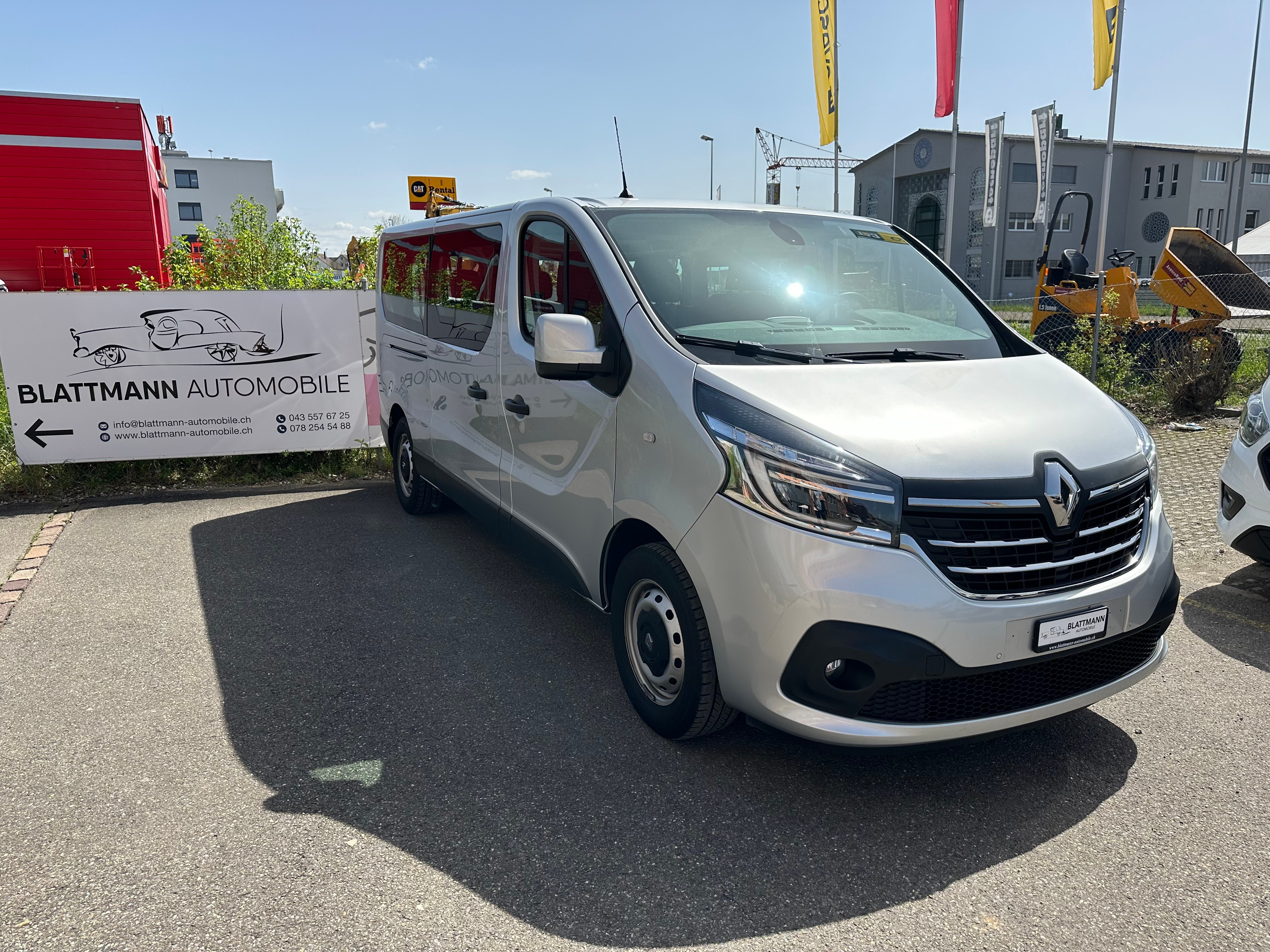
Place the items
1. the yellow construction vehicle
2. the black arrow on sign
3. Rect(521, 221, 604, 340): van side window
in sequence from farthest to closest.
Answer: the yellow construction vehicle, the black arrow on sign, Rect(521, 221, 604, 340): van side window

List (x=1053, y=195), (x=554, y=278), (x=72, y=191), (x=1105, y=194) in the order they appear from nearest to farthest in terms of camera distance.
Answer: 1. (x=554, y=278)
2. (x=1105, y=194)
3. (x=72, y=191)
4. (x=1053, y=195)

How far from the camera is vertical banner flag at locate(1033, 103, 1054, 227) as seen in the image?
50.7ft

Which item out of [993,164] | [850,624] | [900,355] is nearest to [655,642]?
[850,624]

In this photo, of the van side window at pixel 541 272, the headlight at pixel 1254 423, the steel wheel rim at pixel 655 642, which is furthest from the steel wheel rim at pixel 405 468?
the headlight at pixel 1254 423

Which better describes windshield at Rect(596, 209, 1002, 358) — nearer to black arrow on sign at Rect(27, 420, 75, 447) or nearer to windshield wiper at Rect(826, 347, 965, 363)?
windshield wiper at Rect(826, 347, 965, 363)

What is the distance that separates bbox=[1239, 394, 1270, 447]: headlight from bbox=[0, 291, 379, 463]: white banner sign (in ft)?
20.9

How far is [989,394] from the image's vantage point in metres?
3.05

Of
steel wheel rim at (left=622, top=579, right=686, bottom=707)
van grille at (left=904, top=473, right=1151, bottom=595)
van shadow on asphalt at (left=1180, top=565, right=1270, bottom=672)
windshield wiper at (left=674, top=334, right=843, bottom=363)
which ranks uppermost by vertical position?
windshield wiper at (left=674, top=334, right=843, bottom=363)

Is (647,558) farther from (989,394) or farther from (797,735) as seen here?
(989,394)

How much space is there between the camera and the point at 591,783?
3062 millimetres

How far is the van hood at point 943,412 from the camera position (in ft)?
8.75

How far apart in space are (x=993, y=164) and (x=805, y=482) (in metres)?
17.9

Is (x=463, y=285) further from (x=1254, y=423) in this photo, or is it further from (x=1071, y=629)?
(x=1254, y=423)

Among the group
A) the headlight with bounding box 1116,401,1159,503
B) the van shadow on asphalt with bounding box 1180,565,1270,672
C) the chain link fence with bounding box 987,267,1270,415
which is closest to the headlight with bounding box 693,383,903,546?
the headlight with bounding box 1116,401,1159,503
